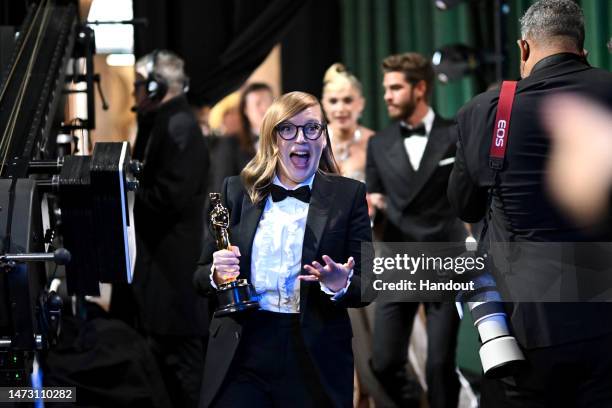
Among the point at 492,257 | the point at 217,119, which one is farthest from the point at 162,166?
the point at 217,119

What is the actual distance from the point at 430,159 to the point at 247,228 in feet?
Result: 7.05

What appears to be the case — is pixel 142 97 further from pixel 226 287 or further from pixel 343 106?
pixel 226 287

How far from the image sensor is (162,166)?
602 centimetres

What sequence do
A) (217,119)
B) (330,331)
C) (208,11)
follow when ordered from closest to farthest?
1. (330,331)
2. (208,11)
3. (217,119)

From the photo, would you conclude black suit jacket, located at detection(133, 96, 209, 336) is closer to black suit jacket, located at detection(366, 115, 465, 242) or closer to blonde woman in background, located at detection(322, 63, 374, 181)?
blonde woman in background, located at detection(322, 63, 374, 181)

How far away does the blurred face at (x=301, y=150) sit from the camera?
12.2ft

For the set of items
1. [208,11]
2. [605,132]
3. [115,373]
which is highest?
[208,11]

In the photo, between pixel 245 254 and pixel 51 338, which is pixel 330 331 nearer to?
pixel 245 254

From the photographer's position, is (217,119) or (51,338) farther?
(217,119)

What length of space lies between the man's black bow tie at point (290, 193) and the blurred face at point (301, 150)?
4 centimetres

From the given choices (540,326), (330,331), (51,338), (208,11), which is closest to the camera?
(540,326)

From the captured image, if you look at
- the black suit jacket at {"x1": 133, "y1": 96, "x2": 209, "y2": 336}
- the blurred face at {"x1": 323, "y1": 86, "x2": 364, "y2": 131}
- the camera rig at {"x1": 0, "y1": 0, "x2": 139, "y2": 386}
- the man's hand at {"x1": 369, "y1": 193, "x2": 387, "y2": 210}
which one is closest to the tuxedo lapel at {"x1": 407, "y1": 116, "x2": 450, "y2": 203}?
the man's hand at {"x1": 369, "y1": 193, "x2": 387, "y2": 210}

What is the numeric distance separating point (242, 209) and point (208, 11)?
16.1ft

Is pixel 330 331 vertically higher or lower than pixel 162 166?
lower
